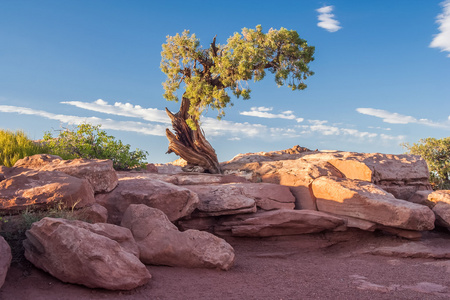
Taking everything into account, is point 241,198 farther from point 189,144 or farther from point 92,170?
point 189,144

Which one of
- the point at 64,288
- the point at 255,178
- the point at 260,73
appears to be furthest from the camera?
the point at 260,73

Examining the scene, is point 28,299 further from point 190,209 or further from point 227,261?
point 190,209

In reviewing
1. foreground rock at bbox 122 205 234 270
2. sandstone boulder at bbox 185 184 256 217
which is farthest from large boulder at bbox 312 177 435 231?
foreground rock at bbox 122 205 234 270

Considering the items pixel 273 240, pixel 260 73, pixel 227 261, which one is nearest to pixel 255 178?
pixel 273 240

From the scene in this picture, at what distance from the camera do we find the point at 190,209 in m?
10.9

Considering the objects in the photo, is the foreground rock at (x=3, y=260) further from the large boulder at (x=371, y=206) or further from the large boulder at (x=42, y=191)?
the large boulder at (x=371, y=206)

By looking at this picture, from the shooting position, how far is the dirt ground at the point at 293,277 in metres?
6.74

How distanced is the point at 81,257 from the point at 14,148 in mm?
10594

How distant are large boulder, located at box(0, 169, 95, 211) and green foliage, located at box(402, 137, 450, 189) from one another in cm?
2418

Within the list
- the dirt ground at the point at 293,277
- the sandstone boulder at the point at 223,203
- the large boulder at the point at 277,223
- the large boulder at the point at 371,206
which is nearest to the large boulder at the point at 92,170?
the sandstone boulder at the point at 223,203

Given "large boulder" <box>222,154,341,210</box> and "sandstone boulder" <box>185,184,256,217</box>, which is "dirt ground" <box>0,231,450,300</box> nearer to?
"sandstone boulder" <box>185,184,256,217</box>

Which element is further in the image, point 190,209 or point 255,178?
point 255,178

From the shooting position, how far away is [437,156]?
26859 millimetres

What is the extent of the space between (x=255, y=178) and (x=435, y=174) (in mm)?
16738
